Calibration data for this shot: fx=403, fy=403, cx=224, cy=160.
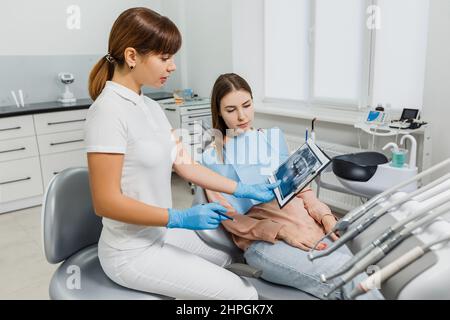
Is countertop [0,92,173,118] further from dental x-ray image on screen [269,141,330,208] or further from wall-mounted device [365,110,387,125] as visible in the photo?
dental x-ray image on screen [269,141,330,208]

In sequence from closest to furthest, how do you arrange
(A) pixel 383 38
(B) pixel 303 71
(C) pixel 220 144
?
(C) pixel 220 144
(A) pixel 383 38
(B) pixel 303 71

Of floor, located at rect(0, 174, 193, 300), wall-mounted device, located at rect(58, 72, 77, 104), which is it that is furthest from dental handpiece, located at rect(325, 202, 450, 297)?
wall-mounted device, located at rect(58, 72, 77, 104)

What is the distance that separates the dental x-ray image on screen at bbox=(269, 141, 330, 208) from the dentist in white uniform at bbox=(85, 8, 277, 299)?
0.22 metres

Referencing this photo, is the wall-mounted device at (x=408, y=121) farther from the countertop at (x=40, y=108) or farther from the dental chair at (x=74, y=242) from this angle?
the countertop at (x=40, y=108)

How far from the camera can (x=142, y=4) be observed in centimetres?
446

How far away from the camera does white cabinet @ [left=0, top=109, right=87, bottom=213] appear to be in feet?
11.1

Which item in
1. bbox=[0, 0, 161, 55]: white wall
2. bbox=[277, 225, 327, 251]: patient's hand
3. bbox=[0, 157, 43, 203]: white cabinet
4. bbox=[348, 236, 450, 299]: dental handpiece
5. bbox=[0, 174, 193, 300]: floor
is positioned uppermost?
bbox=[0, 0, 161, 55]: white wall

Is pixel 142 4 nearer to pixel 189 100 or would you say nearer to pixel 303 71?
pixel 189 100

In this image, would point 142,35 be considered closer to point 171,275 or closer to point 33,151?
point 171,275

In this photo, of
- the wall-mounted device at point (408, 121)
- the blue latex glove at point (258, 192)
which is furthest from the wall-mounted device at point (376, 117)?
the blue latex glove at point (258, 192)

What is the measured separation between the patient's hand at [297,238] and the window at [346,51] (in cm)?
192
